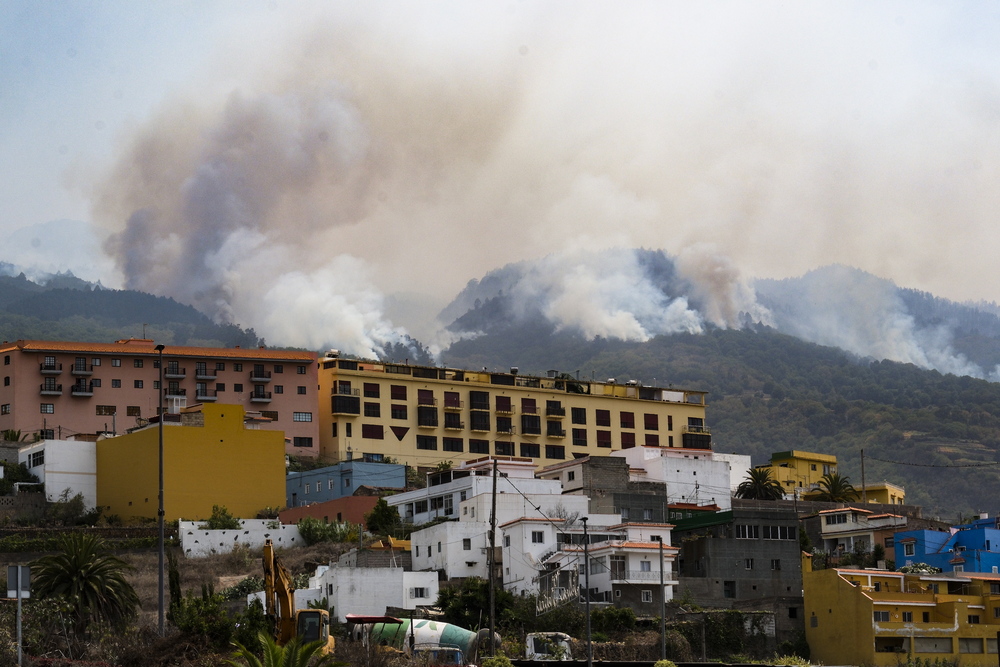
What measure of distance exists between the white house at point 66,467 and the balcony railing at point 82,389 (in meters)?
15.1

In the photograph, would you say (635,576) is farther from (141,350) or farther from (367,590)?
(141,350)

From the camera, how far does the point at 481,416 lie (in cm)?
12900

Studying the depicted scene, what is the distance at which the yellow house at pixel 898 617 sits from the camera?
76.6 meters

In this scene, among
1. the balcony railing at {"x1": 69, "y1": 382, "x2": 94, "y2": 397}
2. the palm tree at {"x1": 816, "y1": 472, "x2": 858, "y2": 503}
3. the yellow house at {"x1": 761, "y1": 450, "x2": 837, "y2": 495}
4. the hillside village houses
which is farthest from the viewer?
the yellow house at {"x1": 761, "y1": 450, "x2": 837, "y2": 495}

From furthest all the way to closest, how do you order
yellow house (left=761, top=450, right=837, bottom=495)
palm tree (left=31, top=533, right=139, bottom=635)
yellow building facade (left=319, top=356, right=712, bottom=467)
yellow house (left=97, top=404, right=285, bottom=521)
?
yellow house (left=761, top=450, right=837, bottom=495), yellow building facade (left=319, top=356, right=712, bottom=467), yellow house (left=97, top=404, right=285, bottom=521), palm tree (left=31, top=533, right=139, bottom=635)

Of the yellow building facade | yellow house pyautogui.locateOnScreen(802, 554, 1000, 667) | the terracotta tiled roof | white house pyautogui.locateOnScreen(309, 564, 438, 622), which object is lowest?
yellow house pyautogui.locateOnScreen(802, 554, 1000, 667)

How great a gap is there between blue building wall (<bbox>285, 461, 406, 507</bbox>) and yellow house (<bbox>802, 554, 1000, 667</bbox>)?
3691 centimetres

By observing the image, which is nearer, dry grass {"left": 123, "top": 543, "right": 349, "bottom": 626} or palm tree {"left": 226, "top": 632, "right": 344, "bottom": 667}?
palm tree {"left": 226, "top": 632, "right": 344, "bottom": 667}

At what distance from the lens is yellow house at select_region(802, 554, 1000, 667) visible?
76.6 meters

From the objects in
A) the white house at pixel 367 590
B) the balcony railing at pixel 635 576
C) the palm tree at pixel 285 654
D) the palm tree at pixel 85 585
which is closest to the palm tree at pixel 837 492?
the balcony railing at pixel 635 576

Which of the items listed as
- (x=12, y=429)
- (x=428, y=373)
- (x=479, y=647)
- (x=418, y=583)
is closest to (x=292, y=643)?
(x=479, y=647)

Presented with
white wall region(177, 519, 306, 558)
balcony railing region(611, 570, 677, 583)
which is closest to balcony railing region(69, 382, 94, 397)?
white wall region(177, 519, 306, 558)

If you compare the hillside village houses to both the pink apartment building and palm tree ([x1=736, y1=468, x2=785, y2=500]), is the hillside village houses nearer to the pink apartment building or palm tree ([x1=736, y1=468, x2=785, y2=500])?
the pink apartment building

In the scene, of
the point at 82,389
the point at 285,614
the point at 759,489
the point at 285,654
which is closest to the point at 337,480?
the point at 82,389
